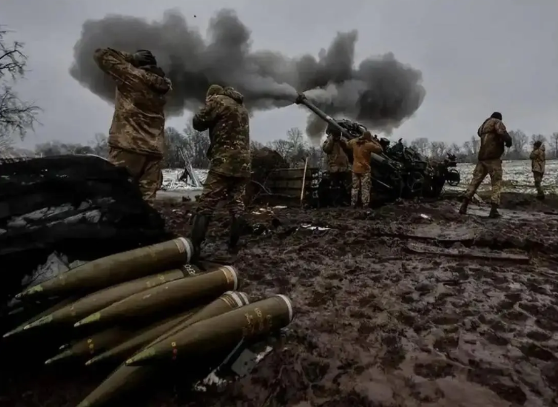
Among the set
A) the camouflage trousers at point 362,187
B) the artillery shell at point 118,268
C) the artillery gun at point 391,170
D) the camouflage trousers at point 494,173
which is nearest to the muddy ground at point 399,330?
the artillery shell at point 118,268

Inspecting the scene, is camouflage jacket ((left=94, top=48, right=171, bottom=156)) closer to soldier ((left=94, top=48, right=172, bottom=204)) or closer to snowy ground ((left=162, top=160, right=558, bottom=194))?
soldier ((left=94, top=48, right=172, bottom=204))

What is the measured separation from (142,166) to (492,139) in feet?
19.6

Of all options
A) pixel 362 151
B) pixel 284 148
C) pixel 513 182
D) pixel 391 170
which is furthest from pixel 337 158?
pixel 284 148

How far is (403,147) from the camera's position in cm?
1012

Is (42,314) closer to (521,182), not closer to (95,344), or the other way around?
(95,344)

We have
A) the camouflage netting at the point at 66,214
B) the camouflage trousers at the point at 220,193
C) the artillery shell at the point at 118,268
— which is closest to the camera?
the artillery shell at the point at 118,268

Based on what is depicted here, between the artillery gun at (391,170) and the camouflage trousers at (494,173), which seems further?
the artillery gun at (391,170)

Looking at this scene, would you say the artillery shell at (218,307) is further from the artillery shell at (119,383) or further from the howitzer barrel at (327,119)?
the howitzer barrel at (327,119)

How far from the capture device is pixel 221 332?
1.89m

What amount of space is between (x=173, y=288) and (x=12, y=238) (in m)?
0.91

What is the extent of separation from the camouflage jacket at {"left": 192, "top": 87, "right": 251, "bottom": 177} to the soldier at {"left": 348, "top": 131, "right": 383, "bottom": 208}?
14.4 feet

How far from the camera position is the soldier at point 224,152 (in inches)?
160

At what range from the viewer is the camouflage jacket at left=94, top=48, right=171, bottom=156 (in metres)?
3.70

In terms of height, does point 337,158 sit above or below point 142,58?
below
